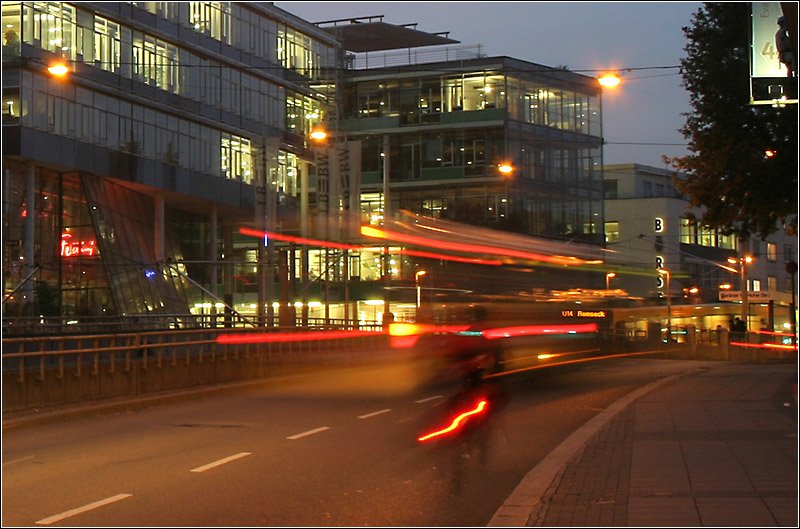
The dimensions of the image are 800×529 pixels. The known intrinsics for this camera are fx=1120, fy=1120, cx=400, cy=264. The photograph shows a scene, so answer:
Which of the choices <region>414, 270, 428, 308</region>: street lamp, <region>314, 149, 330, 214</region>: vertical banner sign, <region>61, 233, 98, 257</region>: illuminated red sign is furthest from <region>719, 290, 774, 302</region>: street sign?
<region>61, 233, 98, 257</region>: illuminated red sign

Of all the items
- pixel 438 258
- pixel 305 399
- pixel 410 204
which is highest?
pixel 410 204

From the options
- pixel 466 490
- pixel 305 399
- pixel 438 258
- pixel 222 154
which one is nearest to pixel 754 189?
pixel 438 258

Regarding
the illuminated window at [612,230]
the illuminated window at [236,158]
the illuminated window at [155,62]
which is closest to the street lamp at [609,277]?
the illuminated window at [155,62]

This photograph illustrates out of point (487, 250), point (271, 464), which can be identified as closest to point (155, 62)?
point (487, 250)

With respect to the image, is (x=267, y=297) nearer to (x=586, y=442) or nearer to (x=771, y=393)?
(x=771, y=393)

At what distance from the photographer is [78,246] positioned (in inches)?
1909

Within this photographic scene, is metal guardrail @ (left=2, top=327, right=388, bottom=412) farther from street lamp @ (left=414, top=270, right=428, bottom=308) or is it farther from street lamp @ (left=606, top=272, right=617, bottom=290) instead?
street lamp @ (left=606, top=272, right=617, bottom=290)

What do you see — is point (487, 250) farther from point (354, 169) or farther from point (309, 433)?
point (354, 169)

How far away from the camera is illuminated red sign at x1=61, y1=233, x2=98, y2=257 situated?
48344mm

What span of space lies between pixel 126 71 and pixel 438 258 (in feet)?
95.8

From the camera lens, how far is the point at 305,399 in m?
23.0

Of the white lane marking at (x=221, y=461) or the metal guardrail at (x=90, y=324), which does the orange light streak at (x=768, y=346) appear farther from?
the white lane marking at (x=221, y=461)

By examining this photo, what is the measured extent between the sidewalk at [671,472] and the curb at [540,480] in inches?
0.4

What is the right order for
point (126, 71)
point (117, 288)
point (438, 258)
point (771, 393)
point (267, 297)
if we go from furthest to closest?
1. point (267, 297)
2. point (126, 71)
3. point (117, 288)
4. point (438, 258)
5. point (771, 393)
